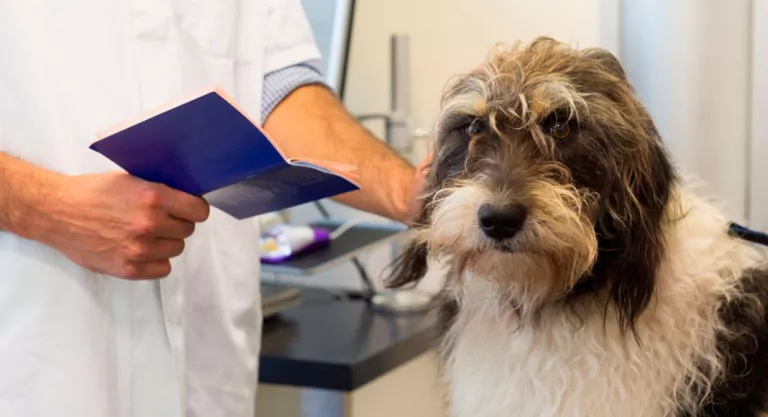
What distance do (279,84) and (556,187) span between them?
0.62m

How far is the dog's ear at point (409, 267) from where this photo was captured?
4.26ft

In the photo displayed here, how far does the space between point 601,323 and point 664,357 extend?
0.09 meters

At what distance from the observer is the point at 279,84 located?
153 centimetres

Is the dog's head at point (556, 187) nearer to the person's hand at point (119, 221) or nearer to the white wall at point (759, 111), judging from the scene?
the person's hand at point (119, 221)

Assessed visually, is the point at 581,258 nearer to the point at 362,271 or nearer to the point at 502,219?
the point at 502,219

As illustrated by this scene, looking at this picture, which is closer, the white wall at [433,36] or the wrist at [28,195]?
the wrist at [28,195]

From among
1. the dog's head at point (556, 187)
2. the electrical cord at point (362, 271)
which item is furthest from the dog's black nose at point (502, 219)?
the electrical cord at point (362, 271)

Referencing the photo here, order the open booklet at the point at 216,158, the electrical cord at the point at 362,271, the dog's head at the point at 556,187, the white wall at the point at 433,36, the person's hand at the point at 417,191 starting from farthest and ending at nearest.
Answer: the electrical cord at the point at 362,271
the white wall at the point at 433,36
the person's hand at the point at 417,191
the dog's head at the point at 556,187
the open booklet at the point at 216,158

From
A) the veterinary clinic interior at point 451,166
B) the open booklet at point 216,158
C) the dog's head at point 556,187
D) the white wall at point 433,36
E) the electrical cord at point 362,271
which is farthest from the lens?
the electrical cord at point 362,271

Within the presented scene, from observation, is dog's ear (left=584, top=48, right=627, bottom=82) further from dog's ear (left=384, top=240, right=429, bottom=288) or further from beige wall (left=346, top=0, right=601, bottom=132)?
beige wall (left=346, top=0, right=601, bottom=132)

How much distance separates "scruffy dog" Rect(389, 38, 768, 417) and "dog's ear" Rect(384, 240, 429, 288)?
0.27ft

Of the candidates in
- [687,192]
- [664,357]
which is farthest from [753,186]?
[664,357]

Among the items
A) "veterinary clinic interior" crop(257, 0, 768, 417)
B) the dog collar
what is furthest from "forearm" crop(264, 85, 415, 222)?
the dog collar

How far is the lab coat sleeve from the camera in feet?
4.97
